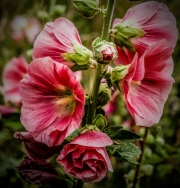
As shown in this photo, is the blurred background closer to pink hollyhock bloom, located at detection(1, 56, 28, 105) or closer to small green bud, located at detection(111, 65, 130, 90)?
pink hollyhock bloom, located at detection(1, 56, 28, 105)

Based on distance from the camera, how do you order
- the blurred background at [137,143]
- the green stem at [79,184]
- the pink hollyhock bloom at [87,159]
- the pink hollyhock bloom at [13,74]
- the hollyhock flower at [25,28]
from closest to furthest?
the pink hollyhock bloom at [87,159], the green stem at [79,184], the blurred background at [137,143], the pink hollyhock bloom at [13,74], the hollyhock flower at [25,28]

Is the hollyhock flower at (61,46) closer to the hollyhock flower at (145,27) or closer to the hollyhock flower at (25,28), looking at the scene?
the hollyhock flower at (145,27)

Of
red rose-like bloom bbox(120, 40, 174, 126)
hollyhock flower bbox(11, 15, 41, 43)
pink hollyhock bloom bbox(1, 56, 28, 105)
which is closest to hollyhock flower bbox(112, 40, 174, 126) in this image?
red rose-like bloom bbox(120, 40, 174, 126)

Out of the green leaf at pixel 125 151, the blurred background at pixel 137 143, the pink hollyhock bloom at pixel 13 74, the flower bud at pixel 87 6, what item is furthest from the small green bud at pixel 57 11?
the green leaf at pixel 125 151

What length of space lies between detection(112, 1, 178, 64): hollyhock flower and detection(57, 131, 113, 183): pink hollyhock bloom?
168 mm

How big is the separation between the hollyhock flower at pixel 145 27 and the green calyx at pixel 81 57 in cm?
6

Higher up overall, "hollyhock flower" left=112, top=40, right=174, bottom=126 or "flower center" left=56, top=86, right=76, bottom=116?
"hollyhock flower" left=112, top=40, right=174, bottom=126

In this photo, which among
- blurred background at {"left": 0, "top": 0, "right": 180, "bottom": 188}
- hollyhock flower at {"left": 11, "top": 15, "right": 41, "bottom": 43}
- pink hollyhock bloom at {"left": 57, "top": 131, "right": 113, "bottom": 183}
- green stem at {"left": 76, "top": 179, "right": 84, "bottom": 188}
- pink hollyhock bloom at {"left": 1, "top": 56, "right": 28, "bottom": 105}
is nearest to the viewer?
pink hollyhock bloom at {"left": 57, "top": 131, "right": 113, "bottom": 183}

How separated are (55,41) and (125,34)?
11cm

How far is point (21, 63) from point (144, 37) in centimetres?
56

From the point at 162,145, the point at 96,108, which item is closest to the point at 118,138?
the point at 96,108

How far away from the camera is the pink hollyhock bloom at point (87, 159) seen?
50 cm

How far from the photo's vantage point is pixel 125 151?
22.6 inches

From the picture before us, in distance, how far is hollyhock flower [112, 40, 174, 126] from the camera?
21.1 inches
